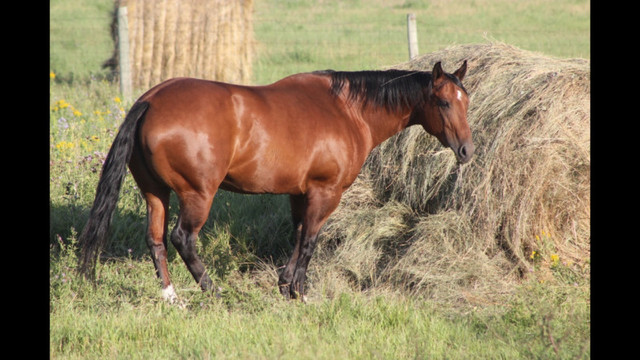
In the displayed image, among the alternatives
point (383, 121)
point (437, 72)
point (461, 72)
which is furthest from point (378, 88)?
point (461, 72)

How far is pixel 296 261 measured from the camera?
16.3ft

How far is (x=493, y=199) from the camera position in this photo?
4.86m

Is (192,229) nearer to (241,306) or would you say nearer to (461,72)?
(241,306)

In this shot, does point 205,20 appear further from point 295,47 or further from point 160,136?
point 160,136

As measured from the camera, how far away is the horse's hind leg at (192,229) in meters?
4.38

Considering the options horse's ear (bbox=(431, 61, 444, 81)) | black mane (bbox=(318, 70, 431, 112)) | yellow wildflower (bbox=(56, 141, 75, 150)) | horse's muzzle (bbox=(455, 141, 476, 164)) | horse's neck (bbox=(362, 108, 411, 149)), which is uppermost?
horse's ear (bbox=(431, 61, 444, 81))

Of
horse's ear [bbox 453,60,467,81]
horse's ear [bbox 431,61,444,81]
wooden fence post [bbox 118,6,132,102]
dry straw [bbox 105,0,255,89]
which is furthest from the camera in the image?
dry straw [bbox 105,0,255,89]

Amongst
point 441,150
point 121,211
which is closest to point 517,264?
point 441,150

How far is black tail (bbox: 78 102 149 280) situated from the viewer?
4.25 meters

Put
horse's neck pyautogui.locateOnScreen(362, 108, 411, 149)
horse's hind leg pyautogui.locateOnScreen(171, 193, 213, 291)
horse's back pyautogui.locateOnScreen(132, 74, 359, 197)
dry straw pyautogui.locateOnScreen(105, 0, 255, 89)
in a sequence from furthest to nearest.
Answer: dry straw pyautogui.locateOnScreen(105, 0, 255, 89), horse's neck pyautogui.locateOnScreen(362, 108, 411, 149), horse's hind leg pyautogui.locateOnScreen(171, 193, 213, 291), horse's back pyautogui.locateOnScreen(132, 74, 359, 197)

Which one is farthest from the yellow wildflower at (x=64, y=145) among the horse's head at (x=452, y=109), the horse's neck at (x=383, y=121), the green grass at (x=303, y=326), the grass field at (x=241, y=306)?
the horse's head at (x=452, y=109)

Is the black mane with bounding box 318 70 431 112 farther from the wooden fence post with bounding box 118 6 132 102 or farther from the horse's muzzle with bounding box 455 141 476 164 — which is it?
the wooden fence post with bounding box 118 6 132 102

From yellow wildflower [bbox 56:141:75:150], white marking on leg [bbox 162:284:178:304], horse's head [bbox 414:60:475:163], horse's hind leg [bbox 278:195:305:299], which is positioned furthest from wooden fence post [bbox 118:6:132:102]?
horse's head [bbox 414:60:475:163]

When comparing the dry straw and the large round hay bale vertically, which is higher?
the dry straw
